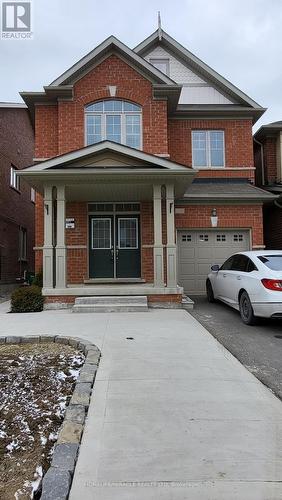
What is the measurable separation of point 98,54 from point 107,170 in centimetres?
541

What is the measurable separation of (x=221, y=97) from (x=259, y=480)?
15221 mm

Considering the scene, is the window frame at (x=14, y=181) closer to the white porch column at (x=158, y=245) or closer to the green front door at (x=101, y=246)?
the green front door at (x=101, y=246)

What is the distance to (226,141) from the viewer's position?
15.2 metres

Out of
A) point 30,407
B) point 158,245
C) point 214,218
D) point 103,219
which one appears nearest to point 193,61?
point 214,218

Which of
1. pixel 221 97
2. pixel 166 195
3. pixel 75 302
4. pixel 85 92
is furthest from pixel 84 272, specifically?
pixel 221 97

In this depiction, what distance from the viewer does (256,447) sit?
10.4ft

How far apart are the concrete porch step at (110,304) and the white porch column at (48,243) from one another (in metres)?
1.07

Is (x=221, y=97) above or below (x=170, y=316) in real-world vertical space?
above

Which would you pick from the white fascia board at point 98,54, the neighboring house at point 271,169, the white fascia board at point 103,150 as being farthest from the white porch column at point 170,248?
the neighboring house at point 271,169

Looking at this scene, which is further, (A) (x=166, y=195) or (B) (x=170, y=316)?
(A) (x=166, y=195)

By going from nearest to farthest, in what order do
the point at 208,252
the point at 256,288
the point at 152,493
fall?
the point at 152,493, the point at 256,288, the point at 208,252

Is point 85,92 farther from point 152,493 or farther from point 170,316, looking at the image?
point 152,493

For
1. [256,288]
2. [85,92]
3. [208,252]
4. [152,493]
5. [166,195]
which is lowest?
[152,493]

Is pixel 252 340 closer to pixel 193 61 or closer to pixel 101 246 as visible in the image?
pixel 101 246
